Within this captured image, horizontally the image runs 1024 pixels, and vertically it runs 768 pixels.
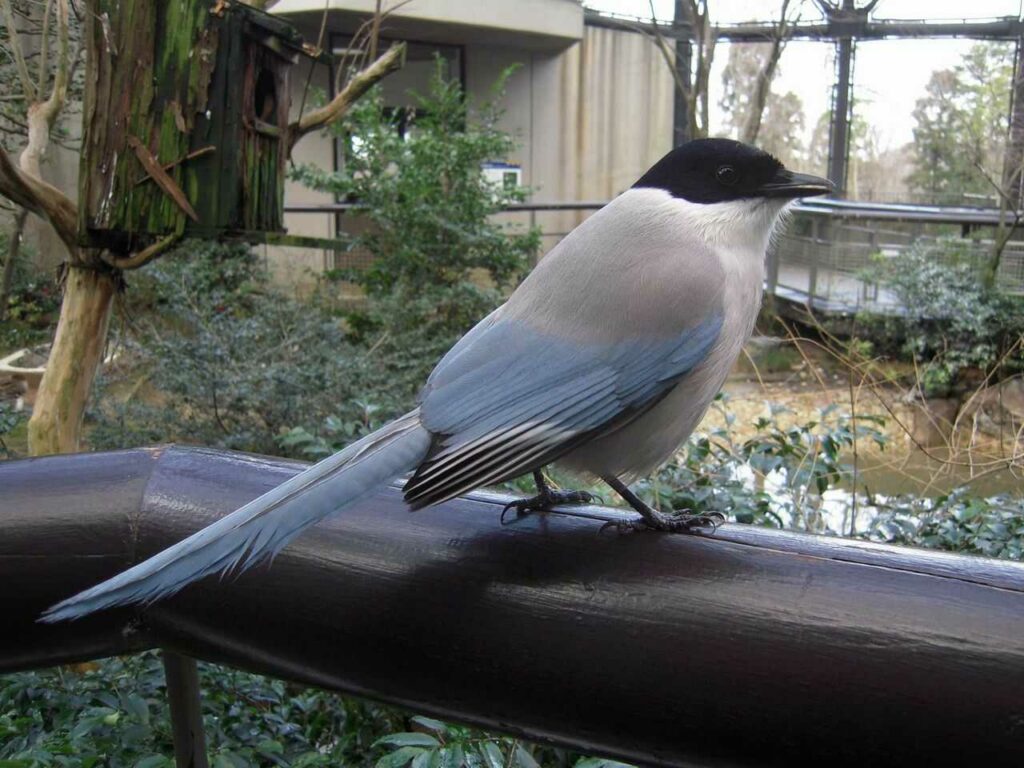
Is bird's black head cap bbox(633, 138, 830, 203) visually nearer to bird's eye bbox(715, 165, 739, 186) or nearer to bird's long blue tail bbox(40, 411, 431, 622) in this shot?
bird's eye bbox(715, 165, 739, 186)

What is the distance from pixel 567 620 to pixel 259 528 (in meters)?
0.32

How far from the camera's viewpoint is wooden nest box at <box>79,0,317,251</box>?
130 inches

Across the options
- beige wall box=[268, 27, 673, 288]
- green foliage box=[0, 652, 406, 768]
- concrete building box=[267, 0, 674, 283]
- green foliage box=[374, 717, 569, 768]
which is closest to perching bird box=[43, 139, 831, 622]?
green foliage box=[374, 717, 569, 768]

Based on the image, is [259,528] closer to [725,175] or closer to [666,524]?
[666,524]

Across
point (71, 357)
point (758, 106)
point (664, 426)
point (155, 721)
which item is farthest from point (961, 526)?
point (758, 106)

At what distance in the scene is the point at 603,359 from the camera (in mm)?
1298

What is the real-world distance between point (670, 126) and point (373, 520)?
11.9m

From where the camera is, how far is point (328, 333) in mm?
6273

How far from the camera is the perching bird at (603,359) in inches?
42.3

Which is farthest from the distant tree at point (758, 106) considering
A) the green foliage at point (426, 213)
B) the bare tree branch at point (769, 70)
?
the green foliage at point (426, 213)

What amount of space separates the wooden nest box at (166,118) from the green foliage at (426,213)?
3706 millimetres

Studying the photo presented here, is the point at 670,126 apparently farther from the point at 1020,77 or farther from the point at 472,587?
the point at 472,587

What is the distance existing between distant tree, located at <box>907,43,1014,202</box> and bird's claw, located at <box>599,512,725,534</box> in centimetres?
1071

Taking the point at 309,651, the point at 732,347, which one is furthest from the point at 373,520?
the point at 732,347
